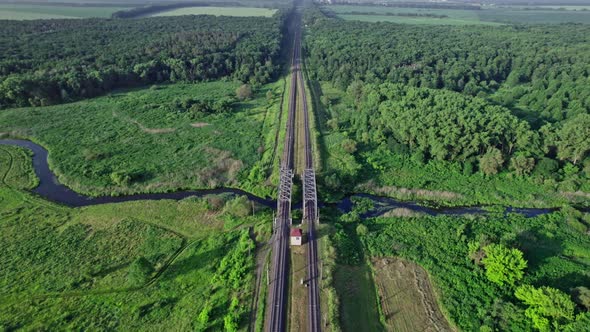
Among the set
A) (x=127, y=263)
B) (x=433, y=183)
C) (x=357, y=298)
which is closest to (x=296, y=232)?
(x=357, y=298)

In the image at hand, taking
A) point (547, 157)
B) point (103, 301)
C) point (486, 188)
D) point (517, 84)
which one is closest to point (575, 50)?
point (517, 84)

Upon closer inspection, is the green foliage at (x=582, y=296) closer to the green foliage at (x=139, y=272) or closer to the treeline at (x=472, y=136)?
the treeline at (x=472, y=136)

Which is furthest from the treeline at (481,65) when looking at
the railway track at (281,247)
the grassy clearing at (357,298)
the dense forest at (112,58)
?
the grassy clearing at (357,298)

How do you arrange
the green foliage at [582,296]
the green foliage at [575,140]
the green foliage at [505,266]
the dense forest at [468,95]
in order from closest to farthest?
the green foliage at [582,296]
the green foliage at [505,266]
the green foliage at [575,140]
the dense forest at [468,95]

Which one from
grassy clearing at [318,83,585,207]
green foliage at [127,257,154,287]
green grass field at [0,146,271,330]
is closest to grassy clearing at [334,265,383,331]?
green grass field at [0,146,271,330]

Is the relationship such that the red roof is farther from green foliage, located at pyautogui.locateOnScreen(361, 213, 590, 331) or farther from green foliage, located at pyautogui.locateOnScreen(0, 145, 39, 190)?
green foliage, located at pyautogui.locateOnScreen(0, 145, 39, 190)

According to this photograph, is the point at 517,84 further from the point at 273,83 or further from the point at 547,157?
the point at 273,83
